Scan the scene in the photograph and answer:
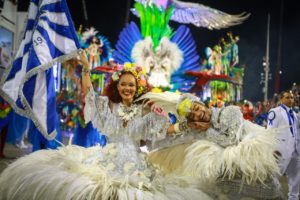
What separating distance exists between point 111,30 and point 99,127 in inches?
803

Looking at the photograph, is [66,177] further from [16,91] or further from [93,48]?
[93,48]

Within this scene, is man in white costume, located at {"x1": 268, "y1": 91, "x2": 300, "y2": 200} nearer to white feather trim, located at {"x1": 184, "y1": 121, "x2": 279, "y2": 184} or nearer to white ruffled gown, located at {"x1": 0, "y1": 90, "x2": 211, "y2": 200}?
white feather trim, located at {"x1": 184, "y1": 121, "x2": 279, "y2": 184}

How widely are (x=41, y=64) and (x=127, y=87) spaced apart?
1.13m

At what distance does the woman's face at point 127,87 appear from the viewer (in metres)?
3.20

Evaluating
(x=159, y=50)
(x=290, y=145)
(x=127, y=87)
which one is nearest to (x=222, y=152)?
(x=127, y=87)

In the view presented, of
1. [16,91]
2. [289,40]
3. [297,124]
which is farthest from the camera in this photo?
[289,40]

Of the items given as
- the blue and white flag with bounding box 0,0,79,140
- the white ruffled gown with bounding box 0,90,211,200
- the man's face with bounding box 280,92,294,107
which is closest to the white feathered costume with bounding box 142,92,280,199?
the white ruffled gown with bounding box 0,90,211,200

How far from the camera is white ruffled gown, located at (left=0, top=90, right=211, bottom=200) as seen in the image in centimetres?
240

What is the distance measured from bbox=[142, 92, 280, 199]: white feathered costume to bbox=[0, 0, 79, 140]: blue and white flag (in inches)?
50.3

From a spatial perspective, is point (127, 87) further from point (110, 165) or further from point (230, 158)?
point (230, 158)

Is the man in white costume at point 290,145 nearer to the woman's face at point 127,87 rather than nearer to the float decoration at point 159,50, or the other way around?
the woman's face at point 127,87

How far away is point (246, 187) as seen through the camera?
100 inches

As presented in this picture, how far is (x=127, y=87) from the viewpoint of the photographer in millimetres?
3195

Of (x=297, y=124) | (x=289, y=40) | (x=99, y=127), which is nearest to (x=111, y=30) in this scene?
(x=289, y=40)
